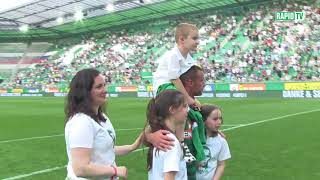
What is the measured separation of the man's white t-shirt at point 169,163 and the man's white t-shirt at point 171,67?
3.69 ft

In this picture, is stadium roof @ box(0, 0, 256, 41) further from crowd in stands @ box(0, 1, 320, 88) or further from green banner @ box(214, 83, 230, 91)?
green banner @ box(214, 83, 230, 91)

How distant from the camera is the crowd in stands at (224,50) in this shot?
136ft

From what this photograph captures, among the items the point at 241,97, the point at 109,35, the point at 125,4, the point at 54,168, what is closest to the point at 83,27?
the point at 109,35

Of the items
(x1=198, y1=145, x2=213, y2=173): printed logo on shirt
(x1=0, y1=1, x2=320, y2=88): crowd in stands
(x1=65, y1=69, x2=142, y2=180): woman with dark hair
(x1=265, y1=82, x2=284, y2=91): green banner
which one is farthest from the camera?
(x1=0, y1=1, x2=320, y2=88): crowd in stands

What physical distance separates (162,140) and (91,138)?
1.76 feet

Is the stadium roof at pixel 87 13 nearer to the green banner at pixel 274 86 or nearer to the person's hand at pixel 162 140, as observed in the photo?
the green banner at pixel 274 86

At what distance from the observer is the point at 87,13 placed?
56750 millimetres

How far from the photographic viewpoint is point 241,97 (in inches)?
1496

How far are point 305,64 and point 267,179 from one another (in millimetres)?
33131

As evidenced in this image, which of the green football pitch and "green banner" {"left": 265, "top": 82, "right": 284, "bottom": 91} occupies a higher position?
"green banner" {"left": 265, "top": 82, "right": 284, "bottom": 91}

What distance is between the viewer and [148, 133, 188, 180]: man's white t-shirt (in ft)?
12.2

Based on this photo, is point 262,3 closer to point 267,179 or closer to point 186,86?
point 267,179

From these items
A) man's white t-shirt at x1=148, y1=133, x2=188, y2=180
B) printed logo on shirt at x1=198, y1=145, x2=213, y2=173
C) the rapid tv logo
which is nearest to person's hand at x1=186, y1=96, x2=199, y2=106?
printed logo on shirt at x1=198, y1=145, x2=213, y2=173

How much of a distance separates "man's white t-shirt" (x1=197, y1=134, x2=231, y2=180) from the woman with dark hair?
5.31 feet
